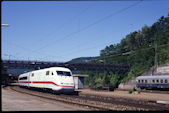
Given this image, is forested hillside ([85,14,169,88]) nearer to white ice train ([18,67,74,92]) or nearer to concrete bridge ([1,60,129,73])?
concrete bridge ([1,60,129,73])

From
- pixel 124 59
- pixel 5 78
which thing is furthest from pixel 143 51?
pixel 5 78

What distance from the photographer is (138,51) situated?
8869cm

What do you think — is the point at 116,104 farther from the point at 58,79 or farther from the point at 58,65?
the point at 58,65

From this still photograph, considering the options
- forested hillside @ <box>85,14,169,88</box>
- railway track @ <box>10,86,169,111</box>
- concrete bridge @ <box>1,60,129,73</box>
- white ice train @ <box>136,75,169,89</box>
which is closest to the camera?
railway track @ <box>10,86,169,111</box>

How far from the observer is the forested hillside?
8010 centimetres

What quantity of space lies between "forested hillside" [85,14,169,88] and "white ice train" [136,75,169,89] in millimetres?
22459

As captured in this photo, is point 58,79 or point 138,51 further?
point 138,51

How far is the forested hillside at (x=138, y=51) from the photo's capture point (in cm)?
8010

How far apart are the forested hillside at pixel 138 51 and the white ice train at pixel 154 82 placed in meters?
22.5

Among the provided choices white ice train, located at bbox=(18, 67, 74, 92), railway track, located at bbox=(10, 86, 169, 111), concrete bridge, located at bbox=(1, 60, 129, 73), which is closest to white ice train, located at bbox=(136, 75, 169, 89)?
white ice train, located at bbox=(18, 67, 74, 92)

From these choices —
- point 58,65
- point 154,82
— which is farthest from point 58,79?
point 58,65

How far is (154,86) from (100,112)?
34.8 m

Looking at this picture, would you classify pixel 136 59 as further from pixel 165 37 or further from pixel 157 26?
pixel 157 26

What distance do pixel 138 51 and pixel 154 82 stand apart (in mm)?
45048
